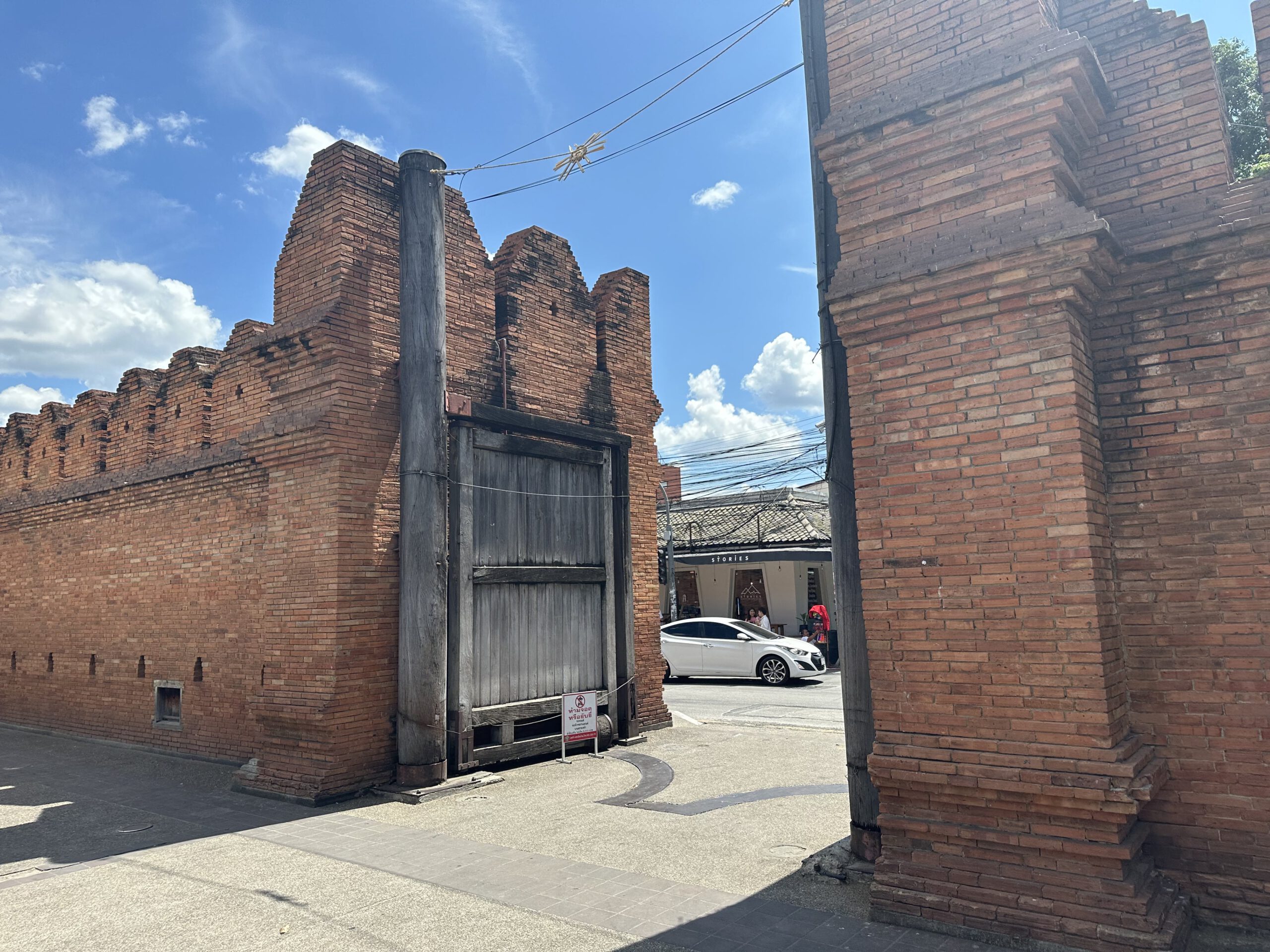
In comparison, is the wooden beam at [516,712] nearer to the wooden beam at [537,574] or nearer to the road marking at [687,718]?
the wooden beam at [537,574]

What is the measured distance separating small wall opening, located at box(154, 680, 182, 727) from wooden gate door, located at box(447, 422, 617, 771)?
13.2 ft

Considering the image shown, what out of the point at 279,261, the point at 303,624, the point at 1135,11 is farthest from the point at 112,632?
the point at 1135,11

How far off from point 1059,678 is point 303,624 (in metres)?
6.51

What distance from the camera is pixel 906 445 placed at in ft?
15.9

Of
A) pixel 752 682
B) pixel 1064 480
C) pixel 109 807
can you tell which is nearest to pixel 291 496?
pixel 109 807

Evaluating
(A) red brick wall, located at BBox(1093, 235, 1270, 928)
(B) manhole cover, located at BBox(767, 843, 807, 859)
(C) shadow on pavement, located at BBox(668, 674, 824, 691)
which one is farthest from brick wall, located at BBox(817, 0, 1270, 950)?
(C) shadow on pavement, located at BBox(668, 674, 824, 691)

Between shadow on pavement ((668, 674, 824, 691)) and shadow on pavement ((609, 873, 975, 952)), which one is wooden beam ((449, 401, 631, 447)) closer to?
shadow on pavement ((609, 873, 975, 952))

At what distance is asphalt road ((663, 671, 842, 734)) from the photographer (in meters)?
12.1

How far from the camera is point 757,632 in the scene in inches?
727

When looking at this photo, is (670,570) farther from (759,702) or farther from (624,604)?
(624,604)

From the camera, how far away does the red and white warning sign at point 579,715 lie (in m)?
9.31

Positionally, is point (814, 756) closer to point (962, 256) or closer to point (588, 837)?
point (588, 837)

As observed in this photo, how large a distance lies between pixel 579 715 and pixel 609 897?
4487 mm

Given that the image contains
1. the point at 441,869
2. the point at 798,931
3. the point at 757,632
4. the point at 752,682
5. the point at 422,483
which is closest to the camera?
the point at 798,931
